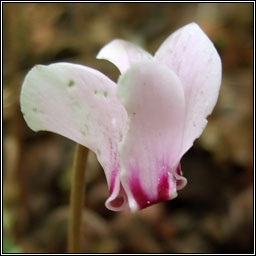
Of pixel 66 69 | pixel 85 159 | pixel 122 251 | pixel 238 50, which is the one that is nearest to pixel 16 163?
pixel 122 251

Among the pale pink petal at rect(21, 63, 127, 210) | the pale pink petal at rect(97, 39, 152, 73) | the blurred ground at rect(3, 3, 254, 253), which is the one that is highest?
the pale pink petal at rect(97, 39, 152, 73)

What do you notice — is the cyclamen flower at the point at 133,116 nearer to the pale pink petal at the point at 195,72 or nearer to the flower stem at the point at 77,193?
the pale pink petal at the point at 195,72

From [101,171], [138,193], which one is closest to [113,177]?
[138,193]

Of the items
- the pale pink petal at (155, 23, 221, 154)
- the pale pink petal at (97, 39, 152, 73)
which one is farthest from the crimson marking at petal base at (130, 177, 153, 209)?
the pale pink petal at (97, 39, 152, 73)

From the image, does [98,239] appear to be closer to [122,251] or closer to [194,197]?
[122,251]

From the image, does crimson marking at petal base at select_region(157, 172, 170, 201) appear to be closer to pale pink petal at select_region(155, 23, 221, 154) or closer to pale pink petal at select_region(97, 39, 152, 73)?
pale pink petal at select_region(155, 23, 221, 154)

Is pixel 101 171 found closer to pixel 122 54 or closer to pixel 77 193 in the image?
pixel 77 193
